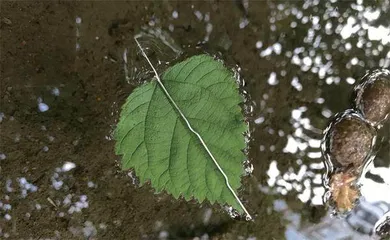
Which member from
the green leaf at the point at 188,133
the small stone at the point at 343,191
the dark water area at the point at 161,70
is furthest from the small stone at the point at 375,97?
the green leaf at the point at 188,133

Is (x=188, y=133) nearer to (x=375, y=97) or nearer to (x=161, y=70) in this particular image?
(x=161, y=70)

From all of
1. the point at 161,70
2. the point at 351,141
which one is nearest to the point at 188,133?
the point at 161,70

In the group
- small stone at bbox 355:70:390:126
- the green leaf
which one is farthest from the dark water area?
the green leaf

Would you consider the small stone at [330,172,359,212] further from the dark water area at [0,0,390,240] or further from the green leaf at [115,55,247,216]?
the green leaf at [115,55,247,216]

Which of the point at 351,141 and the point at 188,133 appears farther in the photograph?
the point at 351,141

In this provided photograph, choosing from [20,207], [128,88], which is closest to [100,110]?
[128,88]

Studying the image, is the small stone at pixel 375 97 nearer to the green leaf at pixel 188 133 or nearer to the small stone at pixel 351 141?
the small stone at pixel 351 141
